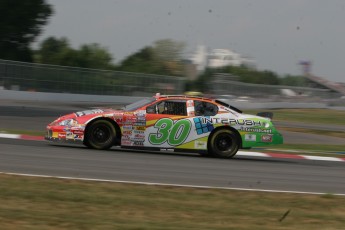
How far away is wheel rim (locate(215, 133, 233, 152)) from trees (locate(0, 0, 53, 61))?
46.9 metres

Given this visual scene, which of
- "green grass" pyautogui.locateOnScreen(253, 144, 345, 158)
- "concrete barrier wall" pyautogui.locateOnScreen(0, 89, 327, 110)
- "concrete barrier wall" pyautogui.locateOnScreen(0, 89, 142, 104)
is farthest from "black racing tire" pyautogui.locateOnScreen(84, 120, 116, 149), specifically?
"concrete barrier wall" pyautogui.locateOnScreen(0, 89, 142, 104)

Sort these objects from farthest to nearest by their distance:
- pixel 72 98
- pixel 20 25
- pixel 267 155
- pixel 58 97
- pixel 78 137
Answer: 1. pixel 20 25
2. pixel 72 98
3. pixel 58 97
4. pixel 267 155
5. pixel 78 137

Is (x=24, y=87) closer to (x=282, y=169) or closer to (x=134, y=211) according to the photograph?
(x=282, y=169)

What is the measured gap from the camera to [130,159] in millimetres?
12320

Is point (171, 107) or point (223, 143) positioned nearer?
point (171, 107)

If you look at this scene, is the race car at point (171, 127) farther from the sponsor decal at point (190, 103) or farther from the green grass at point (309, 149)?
the green grass at point (309, 149)

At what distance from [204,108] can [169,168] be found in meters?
2.99

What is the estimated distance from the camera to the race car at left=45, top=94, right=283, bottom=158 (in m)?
13.4

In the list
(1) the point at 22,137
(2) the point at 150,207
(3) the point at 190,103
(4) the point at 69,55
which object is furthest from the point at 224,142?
(4) the point at 69,55

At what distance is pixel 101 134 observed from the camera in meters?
13.4

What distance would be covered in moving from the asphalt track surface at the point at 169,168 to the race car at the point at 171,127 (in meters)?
0.27

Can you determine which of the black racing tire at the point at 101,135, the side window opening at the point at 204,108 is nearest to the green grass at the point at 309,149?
the side window opening at the point at 204,108

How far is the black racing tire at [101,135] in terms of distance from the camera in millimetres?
13359

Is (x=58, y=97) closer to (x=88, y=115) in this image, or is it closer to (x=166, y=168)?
(x=88, y=115)
